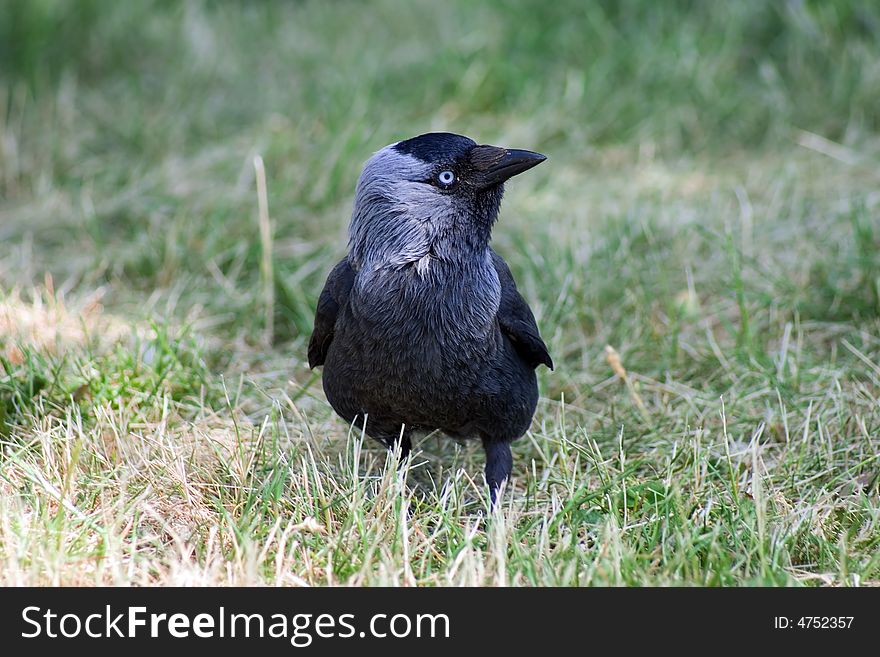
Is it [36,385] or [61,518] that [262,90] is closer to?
A: [36,385]

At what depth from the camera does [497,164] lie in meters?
3.16

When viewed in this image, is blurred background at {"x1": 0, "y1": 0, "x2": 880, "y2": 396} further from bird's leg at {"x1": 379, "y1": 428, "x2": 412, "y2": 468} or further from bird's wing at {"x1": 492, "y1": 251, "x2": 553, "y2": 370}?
bird's leg at {"x1": 379, "y1": 428, "x2": 412, "y2": 468}

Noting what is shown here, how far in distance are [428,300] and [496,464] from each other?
0.61 metres

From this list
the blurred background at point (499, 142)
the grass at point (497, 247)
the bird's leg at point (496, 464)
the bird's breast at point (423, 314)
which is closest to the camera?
the grass at point (497, 247)

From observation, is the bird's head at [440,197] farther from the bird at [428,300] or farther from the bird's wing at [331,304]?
the bird's wing at [331,304]

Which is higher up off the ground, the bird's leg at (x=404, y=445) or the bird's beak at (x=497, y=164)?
the bird's beak at (x=497, y=164)

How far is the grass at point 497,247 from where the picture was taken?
2.80 metres

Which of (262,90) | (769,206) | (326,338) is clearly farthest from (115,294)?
(769,206)

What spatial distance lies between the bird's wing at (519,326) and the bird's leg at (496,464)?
308mm

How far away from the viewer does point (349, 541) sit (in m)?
2.76

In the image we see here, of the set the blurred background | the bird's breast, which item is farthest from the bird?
the blurred background

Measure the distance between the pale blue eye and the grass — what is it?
2.84 feet

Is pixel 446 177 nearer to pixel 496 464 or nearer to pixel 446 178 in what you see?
pixel 446 178

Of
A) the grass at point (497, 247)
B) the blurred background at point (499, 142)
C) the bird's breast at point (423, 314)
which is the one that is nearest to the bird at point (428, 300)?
the bird's breast at point (423, 314)
